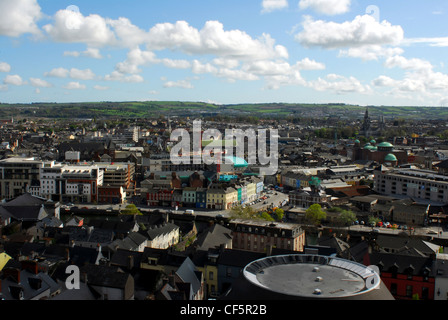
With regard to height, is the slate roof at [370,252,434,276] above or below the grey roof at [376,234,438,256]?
above

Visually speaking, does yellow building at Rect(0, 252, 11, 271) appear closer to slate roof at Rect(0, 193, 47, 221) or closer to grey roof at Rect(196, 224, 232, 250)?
grey roof at Rect(196, 224, 232, 250)

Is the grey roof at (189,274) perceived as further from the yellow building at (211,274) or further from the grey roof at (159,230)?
the grey roof at (159,230)

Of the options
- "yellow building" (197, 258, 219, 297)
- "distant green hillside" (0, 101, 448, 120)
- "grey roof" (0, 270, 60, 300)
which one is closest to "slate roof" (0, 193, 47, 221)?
"yellow building" (197, 258, 219, 297)

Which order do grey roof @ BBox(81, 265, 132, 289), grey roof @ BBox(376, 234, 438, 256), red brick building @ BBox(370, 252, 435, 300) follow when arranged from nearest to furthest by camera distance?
grey roof @ BBox(81, 265, 132, 289), red brick building @ BBox(370, 252, 435, 300), grey roof @ BBox(376, 234, 438, 256)

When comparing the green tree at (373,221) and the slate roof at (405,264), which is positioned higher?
the slate roof at (405,264)

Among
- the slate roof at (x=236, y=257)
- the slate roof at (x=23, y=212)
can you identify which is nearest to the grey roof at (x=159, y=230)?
the slate roof at (x=236, y=257)

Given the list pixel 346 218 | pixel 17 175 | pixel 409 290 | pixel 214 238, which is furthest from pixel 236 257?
pixel 17 175

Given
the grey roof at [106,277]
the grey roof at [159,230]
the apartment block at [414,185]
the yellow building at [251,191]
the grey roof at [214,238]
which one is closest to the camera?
the grey roof at [106,277]


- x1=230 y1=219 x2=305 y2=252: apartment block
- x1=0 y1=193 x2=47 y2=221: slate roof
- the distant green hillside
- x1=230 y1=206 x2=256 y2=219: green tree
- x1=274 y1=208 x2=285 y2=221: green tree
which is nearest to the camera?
x1=230 y1=219 x2=305 y2=252: apartment block
